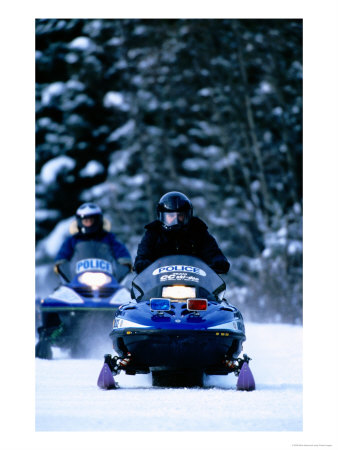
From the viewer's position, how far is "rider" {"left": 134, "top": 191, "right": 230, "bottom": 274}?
9180 millimetres

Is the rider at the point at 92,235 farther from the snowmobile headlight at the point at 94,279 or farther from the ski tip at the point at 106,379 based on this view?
the ski tip at the point at 106,379

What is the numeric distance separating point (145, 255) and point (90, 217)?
370 centimetres

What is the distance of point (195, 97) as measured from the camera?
27.6 meters

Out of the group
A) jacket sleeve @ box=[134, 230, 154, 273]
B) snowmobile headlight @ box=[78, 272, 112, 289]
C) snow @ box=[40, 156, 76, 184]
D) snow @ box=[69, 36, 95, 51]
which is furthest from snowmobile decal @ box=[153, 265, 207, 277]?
snow @ box=[40, 156, 76, 184]

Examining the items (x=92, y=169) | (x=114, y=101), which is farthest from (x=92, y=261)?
(x=114, y=101)

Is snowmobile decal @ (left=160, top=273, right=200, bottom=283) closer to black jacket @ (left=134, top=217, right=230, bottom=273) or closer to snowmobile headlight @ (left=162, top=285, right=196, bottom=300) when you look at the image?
snowmobile headlight @ (left=162, top=285, right=196, bottom=300)

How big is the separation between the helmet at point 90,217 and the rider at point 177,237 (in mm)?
3537

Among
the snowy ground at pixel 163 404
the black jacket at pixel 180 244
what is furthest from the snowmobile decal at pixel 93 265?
the black jacket at pixel 180 244

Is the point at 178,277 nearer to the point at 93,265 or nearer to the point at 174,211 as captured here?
the point at 174,211

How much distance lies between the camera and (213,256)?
30.3 feet

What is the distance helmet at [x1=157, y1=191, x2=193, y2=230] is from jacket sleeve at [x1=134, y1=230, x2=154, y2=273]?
199 mm

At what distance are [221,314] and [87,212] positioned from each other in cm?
494
